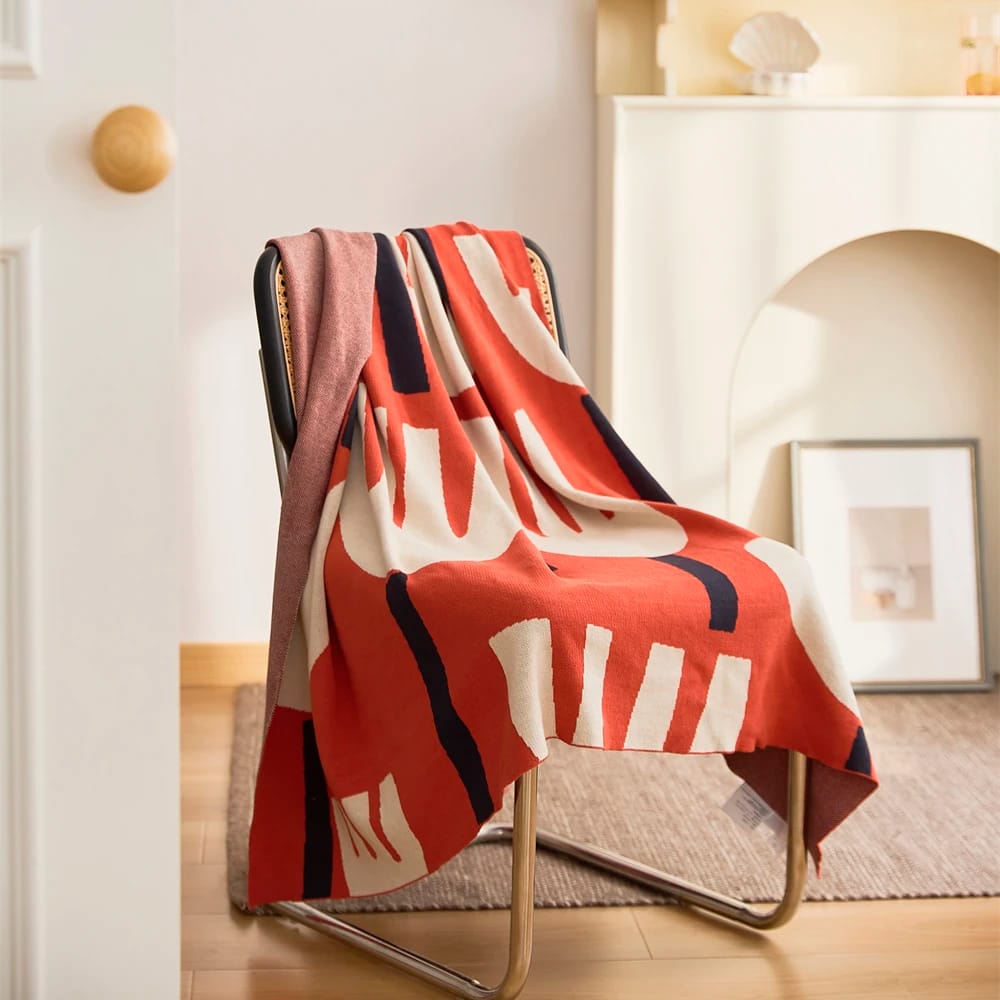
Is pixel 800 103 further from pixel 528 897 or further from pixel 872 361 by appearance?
pixel 528 897

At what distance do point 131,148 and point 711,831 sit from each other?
1.55 metres

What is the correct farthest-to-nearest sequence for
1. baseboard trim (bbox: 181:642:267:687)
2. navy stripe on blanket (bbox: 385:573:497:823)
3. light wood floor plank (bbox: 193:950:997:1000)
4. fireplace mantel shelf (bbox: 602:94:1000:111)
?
baseboard trim (bbox: 181:642:267:687) → fireplace mantel shelf (bbox: 602:94:1000:111) → light wood floor plank (bbox: 193:950:997:1000) → navy stripe on blanket (bbox: 385:573:497:823)

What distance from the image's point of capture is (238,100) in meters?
2.77

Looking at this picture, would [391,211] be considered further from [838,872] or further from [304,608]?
[838,872]

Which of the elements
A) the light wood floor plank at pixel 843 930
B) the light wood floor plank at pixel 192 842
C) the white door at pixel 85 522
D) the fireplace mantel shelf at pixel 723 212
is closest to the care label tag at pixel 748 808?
the light wood floor plank at pixel 843 930

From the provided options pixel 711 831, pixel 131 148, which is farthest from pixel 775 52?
pixel 131 148

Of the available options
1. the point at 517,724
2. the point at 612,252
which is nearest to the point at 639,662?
the point at 517,724

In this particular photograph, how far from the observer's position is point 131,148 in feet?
2.88

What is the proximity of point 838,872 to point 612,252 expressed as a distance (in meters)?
1.38

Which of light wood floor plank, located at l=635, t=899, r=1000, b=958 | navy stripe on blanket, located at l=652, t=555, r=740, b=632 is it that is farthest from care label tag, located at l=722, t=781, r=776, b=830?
navy stripe on blanket, located at l=652, t=555, r=740, b=632

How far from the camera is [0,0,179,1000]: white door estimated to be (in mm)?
884

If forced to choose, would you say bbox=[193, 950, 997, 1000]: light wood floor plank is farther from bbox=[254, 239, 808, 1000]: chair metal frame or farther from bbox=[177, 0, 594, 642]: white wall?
bbox=[177, 0, 594, 642]: white wall

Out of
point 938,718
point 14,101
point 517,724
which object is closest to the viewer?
point 14,101

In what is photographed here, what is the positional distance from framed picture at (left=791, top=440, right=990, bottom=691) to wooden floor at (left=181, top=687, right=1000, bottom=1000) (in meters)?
1.19
